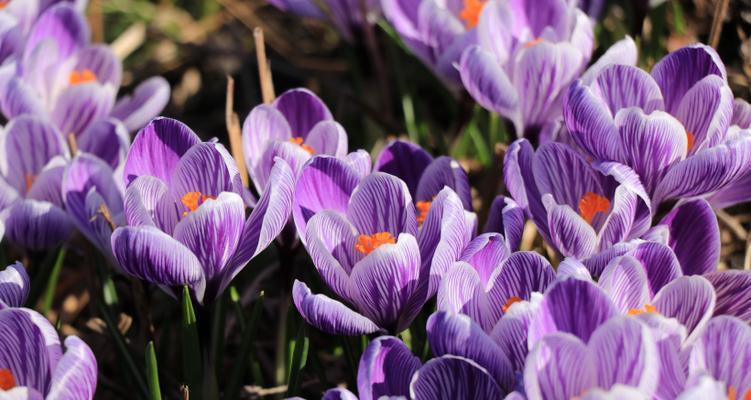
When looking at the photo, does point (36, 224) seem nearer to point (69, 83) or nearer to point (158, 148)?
point (158, 148)

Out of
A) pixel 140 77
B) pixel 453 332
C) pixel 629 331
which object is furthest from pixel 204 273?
pixel 140 77

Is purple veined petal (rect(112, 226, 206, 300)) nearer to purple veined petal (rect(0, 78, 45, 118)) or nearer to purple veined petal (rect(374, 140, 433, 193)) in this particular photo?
purple veined petal (rect(374, 140, 433, 193))

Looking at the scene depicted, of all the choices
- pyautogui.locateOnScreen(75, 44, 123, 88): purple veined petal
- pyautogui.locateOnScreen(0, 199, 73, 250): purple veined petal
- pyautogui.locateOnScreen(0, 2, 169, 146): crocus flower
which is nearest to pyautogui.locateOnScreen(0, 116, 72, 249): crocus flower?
pyautogui.locateOnScreen(0, 199, 73, 250): purple veined petal

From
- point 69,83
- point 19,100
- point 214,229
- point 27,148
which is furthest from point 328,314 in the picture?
point 69,83

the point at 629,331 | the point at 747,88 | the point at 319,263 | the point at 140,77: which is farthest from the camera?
the point at 140,77

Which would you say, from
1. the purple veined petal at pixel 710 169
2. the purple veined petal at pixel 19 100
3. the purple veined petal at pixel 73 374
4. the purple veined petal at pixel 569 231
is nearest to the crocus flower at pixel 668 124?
the purple veined petal at pixel 710 169

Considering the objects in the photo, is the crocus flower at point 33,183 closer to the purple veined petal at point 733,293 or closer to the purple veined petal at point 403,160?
the purple veined petal at point 403,160

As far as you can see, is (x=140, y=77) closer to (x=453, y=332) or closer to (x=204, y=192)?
(x=204, y=192)
